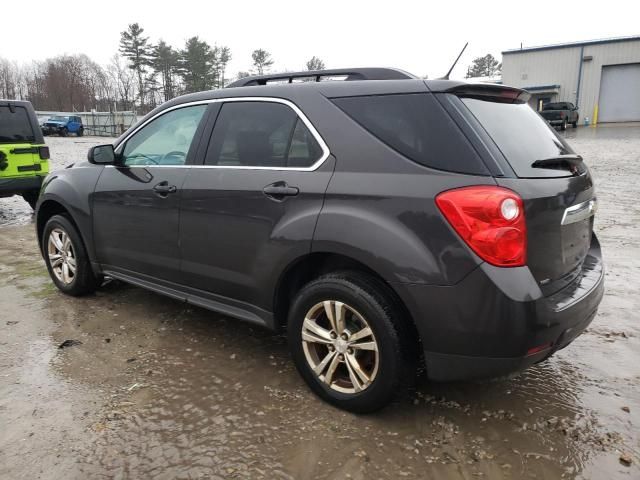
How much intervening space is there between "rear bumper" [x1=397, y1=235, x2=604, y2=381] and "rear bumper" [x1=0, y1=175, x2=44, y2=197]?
7603mm

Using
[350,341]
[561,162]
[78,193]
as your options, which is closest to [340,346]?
[350,341]

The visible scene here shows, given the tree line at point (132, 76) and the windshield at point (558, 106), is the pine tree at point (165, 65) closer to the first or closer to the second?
the tree line at point (132, 76)

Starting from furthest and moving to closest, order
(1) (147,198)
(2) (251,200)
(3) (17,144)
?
(3) (17,144)
(1) (147,198)
(2) (251,200)

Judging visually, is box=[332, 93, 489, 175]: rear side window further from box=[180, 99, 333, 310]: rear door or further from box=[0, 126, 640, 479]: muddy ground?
box=[0, 126, 640, 479]: muddy ground

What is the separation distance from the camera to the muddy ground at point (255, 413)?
92.0 inches

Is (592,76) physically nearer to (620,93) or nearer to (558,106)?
(620,93)

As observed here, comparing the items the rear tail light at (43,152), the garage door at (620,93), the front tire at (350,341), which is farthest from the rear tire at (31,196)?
the garage door at (620,93)

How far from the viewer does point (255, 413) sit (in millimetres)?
2736

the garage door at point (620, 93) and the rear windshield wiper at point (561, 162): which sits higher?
the garage door at point (620, 93)

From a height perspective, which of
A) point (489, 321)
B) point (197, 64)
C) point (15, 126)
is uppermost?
point (197, 64)

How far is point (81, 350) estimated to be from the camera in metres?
3.51

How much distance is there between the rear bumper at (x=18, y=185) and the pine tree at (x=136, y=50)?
61.7 metres

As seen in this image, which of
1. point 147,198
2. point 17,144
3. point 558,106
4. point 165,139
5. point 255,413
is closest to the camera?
point 255,413

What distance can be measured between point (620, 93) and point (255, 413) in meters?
40.4
